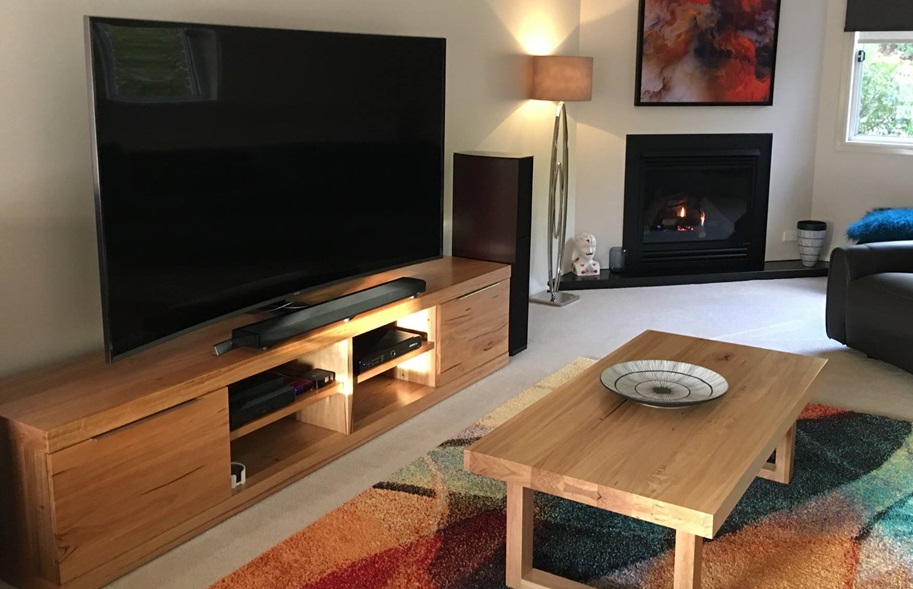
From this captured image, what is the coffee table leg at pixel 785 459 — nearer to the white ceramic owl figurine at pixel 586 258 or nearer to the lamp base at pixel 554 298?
the lamp base at pixel 554 298

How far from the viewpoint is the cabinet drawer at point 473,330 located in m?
3.86

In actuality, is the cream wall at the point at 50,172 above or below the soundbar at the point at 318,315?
above

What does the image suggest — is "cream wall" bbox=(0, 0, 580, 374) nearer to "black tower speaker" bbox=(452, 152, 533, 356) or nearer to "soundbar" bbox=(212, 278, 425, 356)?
"soundbar" bbox=(212, 278, 425, 356)

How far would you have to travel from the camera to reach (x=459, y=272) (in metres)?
4.07

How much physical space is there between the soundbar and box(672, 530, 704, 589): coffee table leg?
4.59 feet

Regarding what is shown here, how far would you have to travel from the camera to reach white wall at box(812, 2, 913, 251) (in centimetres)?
605

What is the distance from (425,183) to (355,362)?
0.87 metres

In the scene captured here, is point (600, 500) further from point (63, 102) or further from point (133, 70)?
point (63, 102)

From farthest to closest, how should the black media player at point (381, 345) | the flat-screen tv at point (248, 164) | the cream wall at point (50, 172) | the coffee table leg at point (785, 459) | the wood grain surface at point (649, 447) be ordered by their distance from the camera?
1. the black media player at point (381, 345)
2. the coffee table leg at point (785, 459)
3. the cream wall at point (50, 172)
4. the flat-screen tv at point (248, 164)
5. the wood grain surface at point (649, 447)

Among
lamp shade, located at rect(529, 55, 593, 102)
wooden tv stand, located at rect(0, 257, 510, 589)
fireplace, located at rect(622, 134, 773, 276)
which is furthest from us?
fireplace, located at rect(622, 134, 773, 276)

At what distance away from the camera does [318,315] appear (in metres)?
3.20

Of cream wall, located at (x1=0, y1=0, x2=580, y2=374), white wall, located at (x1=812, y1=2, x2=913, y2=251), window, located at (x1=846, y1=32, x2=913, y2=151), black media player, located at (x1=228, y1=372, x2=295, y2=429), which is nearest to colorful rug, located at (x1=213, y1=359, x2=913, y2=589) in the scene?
black media player, located at (x1=228, y1=372, x2=295, y2=429)

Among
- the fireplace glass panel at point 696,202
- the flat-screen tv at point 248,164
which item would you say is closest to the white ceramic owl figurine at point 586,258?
the fireplace glass panel at point 696,202

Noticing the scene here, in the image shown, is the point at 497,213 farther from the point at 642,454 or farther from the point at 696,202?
the point at 696,202
